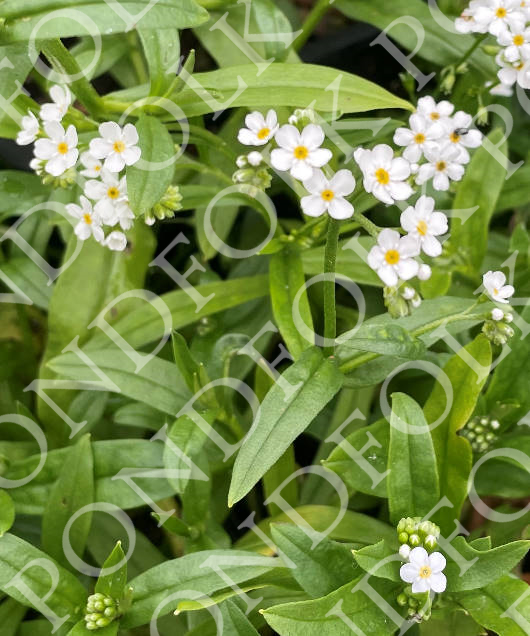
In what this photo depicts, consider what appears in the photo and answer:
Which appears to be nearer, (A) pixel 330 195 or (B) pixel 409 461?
(A) pixel 330 195

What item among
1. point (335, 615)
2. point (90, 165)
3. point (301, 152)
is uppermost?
point (301, 152)

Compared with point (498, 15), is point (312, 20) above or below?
below

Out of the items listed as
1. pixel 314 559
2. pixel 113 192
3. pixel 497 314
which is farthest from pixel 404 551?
pixel 113 192

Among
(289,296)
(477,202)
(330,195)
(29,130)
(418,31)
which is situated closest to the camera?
(330,195)

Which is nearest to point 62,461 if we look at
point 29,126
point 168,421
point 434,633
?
point 168,421

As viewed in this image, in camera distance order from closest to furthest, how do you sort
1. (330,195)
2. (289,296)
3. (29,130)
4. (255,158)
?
(330,195), (255,158), (29,130), (289,296)

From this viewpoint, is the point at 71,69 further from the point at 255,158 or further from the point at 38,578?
the point at 38,578

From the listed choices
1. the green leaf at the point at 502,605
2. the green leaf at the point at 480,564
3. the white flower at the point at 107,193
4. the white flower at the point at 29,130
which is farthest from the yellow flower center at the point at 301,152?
the green leaf at the point at 502,605
